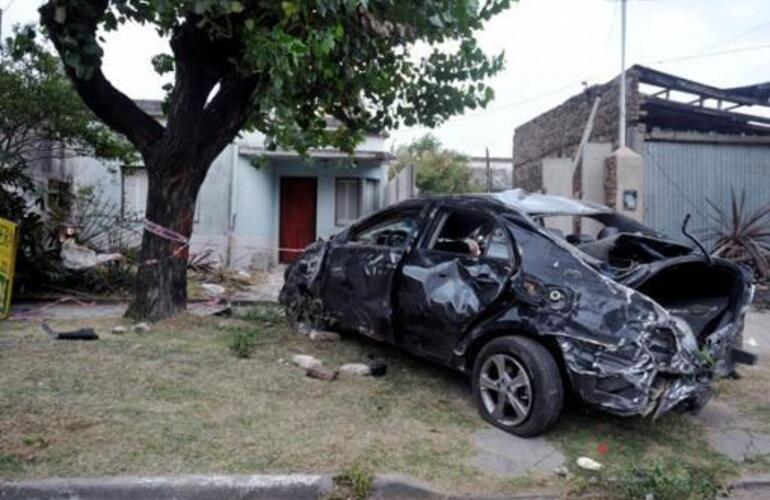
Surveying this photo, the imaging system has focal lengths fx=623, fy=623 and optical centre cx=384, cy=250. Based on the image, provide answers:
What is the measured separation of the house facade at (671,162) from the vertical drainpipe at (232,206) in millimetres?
6649

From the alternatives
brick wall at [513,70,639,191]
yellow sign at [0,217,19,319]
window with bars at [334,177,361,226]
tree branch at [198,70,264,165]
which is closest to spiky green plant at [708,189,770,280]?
brick wall at [513,70,639,191]

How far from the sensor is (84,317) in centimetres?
766

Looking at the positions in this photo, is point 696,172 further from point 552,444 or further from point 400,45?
point 552,444

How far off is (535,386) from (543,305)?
0.54 meters

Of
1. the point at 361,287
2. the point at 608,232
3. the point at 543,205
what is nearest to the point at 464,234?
the point at 543,205

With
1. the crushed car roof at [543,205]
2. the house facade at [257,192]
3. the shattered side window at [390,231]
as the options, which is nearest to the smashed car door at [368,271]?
the shattered side window at [390,231]

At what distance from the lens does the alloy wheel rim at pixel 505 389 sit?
4215 millimetres

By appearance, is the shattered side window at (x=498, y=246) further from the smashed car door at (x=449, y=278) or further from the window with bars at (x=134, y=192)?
the window with bars at (x=134, y=192)

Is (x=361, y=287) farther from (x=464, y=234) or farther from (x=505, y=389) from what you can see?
(x=505, y=389)

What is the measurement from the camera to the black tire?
160 inches

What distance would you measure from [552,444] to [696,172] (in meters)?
10.2

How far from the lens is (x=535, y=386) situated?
161 inches

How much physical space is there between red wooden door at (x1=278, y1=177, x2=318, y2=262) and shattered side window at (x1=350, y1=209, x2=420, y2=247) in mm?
9885

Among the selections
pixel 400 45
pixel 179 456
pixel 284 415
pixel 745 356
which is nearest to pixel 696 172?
pixel 400 45
